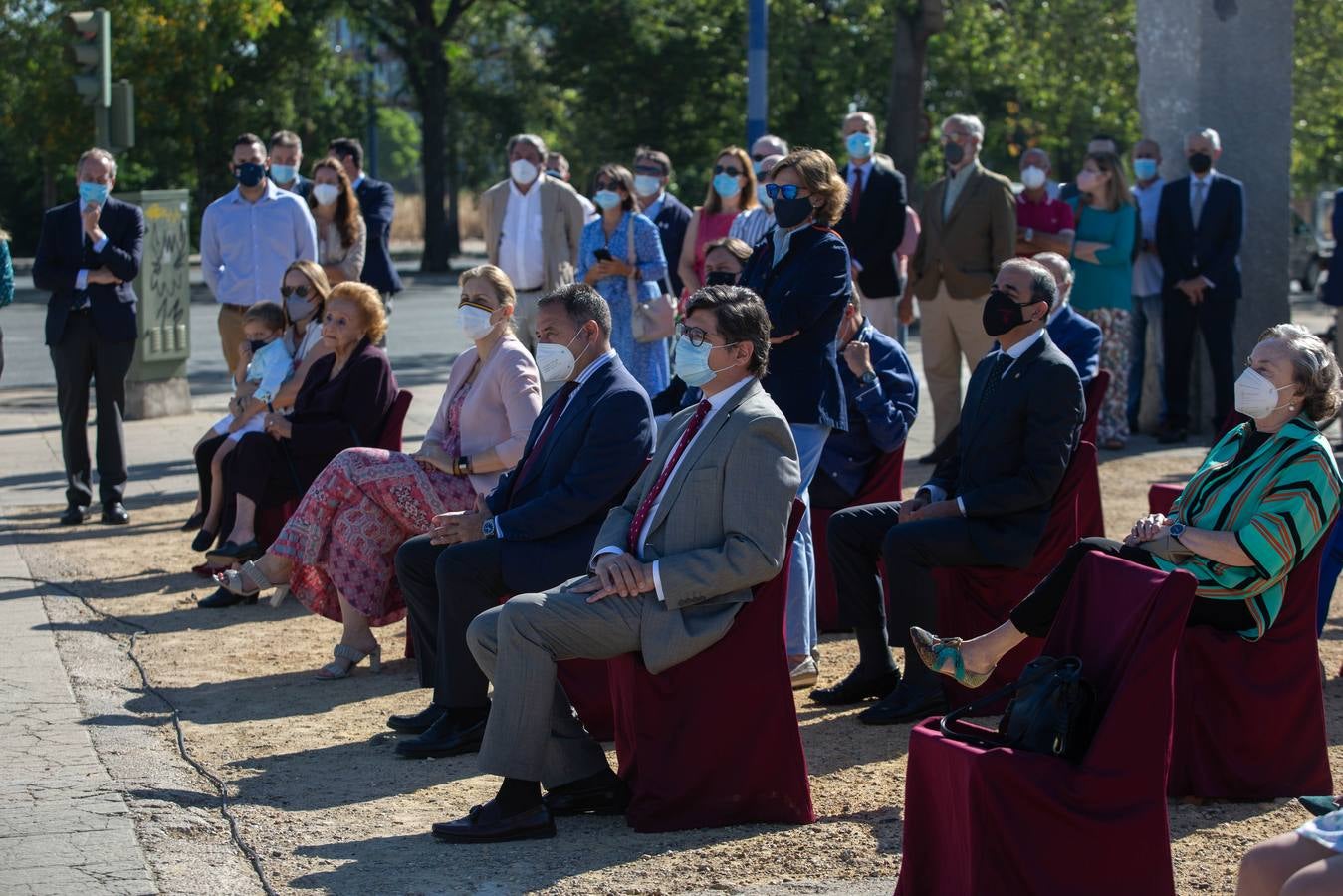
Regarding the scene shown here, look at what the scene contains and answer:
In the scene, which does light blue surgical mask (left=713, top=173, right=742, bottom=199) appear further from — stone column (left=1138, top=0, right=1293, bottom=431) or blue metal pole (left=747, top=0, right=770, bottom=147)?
blue metal pole (left=747, top=0, right=770, bottom=147)

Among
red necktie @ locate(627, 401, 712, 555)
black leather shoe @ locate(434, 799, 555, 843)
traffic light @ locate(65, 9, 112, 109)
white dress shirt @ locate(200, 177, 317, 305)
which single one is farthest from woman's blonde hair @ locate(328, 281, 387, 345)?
traffic light @ locate(65, 9, 112, 109)

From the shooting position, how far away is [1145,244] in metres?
13.5

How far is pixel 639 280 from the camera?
11.2m

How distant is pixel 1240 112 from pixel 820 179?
7551 mm

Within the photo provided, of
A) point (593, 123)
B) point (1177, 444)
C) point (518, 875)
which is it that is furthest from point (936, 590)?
point (593, 123)

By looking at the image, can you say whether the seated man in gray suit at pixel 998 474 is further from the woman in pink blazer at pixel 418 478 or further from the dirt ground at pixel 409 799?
the woman in pink blazer at pixel 418 478

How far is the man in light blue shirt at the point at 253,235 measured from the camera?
37.5ft

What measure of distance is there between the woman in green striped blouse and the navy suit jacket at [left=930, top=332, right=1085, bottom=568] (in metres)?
0.76

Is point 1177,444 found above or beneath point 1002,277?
beneath

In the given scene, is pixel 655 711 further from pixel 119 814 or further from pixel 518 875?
pixel 119 814

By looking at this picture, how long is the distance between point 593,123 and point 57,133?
1080 centimetres

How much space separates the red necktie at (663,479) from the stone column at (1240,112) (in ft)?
28.9

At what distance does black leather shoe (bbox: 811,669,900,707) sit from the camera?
686 cm

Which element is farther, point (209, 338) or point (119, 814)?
point (209, 338)
